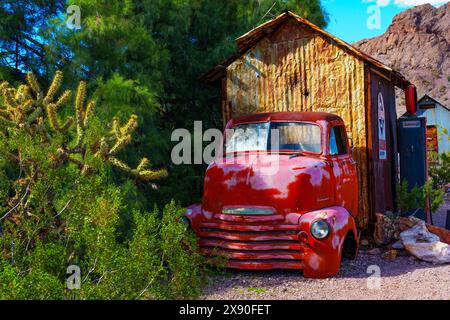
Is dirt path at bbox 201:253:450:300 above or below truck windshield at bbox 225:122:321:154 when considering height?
below

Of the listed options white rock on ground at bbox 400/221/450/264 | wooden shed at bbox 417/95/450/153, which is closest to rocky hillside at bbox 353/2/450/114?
wooden shed at bbox 417/95/450/153

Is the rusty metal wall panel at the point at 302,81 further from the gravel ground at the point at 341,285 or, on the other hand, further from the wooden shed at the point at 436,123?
the wooden shed at the point at 436,123

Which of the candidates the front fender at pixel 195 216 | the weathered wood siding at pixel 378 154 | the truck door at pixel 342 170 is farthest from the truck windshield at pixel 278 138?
the weathered wood siding at pixel 378 154

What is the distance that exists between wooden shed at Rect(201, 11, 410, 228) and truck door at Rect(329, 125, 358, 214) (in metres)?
1.23

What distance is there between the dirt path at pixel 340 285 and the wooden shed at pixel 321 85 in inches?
85.0

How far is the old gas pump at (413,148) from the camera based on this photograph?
10.3 m

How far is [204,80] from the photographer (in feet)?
33.2

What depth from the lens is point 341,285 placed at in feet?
18.9

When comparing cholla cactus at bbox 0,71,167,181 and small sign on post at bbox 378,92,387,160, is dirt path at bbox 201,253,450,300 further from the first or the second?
small sign on post at bbox 378,92,387,160

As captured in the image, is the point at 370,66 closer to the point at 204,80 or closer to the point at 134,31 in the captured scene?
the point at 204,80

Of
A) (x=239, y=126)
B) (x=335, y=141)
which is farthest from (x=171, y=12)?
(x=335, y=141)

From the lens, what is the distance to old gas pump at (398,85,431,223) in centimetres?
1030

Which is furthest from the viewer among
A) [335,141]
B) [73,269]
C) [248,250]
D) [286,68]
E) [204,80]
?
[204,80]

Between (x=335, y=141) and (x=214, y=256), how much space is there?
2.57 m
